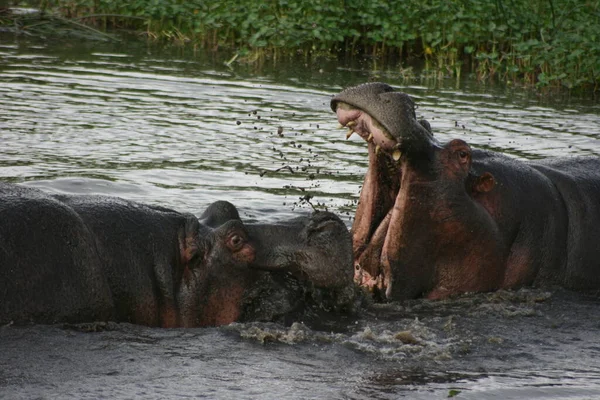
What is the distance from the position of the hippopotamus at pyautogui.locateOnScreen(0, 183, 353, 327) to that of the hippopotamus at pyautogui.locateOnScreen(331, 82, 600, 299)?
1.63ft

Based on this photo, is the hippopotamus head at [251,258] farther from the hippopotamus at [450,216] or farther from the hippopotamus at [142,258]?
the hippopotamus at [450,216]

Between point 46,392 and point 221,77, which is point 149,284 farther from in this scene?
point 221,77

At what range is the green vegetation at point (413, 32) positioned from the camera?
14.2 metres

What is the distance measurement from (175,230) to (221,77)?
9.33 m

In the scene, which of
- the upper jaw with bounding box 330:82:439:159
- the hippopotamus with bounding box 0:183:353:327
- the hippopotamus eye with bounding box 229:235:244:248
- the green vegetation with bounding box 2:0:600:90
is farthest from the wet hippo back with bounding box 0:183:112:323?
the green vegetation with bounding box 2:0:600:90

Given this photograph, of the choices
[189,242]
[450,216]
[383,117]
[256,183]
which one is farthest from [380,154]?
[256,183]

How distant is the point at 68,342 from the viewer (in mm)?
4418

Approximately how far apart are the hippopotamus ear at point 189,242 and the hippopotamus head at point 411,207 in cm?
90

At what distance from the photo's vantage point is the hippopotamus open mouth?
505cm

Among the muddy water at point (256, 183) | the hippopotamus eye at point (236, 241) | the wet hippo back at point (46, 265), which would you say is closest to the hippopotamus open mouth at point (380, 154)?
the muddy water at point (256, 183)

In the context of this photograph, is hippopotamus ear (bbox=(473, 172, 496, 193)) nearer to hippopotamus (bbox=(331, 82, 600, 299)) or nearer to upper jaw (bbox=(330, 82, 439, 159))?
hippopotamus (bbox=(331, 82, 600, 299))

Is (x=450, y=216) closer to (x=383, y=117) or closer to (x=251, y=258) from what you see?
(x=383, y=117)

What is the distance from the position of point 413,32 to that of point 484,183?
1111 cm

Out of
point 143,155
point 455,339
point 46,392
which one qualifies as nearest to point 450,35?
point 143,155
